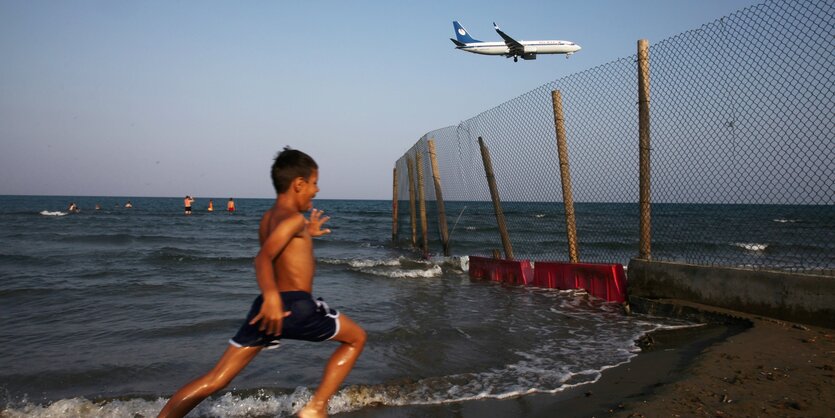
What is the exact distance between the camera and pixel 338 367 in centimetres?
294

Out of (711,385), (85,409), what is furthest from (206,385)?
(711,385)

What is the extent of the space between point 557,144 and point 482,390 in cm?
411

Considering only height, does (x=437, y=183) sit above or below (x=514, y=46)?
below

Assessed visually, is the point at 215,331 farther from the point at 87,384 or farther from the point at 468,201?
the point at 468,201

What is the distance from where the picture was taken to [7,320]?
23.6 ft

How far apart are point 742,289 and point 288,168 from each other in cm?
453

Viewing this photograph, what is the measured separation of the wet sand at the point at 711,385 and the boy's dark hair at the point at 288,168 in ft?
5.98

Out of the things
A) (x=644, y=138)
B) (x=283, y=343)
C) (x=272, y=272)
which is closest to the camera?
(x=272, y=272)

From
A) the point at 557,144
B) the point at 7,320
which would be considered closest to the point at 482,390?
the point at 557,144

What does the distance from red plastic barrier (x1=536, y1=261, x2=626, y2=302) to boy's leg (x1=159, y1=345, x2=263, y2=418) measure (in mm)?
5361

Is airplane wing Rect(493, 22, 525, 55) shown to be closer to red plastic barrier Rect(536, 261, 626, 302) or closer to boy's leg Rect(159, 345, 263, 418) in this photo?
red plastic barrier Rect(536, 261, 626, 302)

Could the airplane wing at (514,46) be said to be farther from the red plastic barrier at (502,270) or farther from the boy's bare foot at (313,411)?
the boy's bare foot at (313,411)

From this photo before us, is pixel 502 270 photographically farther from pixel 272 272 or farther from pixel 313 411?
pixel 272 272

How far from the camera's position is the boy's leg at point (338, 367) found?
286cm
